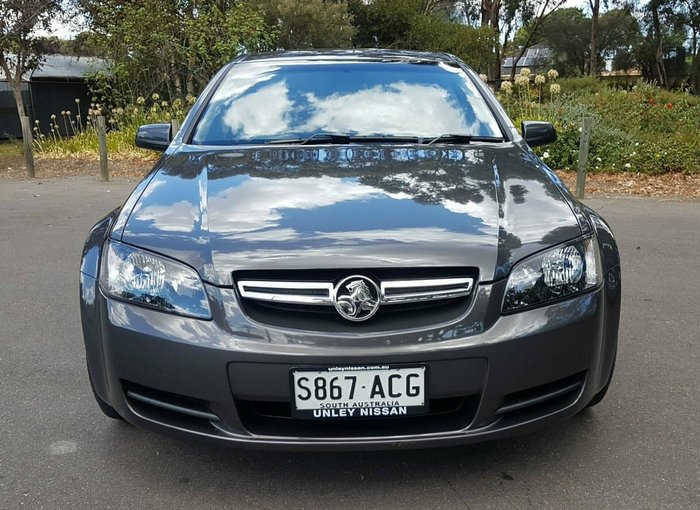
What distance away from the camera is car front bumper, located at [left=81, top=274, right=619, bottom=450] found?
2.03 m

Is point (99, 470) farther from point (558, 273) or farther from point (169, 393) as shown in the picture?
point (558, 273)

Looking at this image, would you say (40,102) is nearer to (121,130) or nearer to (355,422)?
(121,130)

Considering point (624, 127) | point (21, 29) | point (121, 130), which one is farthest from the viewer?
point (121, 130)

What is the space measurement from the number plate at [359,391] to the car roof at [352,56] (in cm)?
231

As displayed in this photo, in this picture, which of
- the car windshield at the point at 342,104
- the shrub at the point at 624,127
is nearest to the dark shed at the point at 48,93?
the shrub at the point at 624,127

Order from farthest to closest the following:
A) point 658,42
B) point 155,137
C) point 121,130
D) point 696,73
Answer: point 658,42, point 696,73, point 121,130, point 155,137

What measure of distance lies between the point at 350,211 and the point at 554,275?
2.29 feet

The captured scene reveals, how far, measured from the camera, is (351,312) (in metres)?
2.06

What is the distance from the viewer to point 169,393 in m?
2.16

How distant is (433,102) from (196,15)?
12491mm

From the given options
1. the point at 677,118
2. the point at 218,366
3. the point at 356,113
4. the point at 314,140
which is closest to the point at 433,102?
the point at 356,113

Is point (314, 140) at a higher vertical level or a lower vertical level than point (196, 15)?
lower

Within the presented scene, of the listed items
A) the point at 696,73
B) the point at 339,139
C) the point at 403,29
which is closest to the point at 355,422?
the point at 339,139

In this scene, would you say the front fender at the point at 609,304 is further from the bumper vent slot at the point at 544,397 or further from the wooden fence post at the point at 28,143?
the wooden fence post at the point at 28,143
